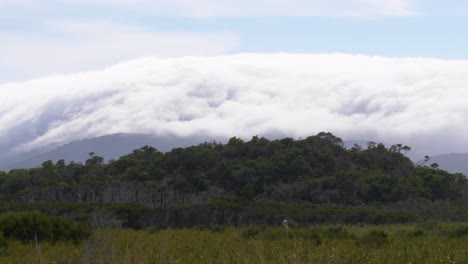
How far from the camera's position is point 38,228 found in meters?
15.3

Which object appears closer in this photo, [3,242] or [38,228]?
[3,242]

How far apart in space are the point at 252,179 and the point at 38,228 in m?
43.6

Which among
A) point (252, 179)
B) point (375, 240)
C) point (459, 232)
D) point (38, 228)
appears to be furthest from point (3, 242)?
point (252, 179)

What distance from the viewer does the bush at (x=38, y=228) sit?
1516cm

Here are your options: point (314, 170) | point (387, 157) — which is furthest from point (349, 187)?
point (387, 157)

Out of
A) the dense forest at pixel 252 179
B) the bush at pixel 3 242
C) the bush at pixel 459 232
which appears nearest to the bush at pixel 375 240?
the bush at pixel 459 232

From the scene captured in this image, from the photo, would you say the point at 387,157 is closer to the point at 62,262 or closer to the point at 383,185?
the point at 383,185

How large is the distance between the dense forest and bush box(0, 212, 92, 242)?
22758mm

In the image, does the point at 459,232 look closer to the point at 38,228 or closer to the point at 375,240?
the point at 375,240

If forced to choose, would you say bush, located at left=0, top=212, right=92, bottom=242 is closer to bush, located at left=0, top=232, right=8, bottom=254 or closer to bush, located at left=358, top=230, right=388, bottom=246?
bush, located at left=0, top=232, right=8, bottom=254

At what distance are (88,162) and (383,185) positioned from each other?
3512cm

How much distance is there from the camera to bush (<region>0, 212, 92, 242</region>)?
1516 centimetres

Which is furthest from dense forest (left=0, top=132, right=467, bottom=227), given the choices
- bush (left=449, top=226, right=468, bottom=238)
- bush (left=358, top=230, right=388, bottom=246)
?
bush (left=358, top=230, right=388, bottom=246)

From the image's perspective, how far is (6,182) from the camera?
2426 inches
